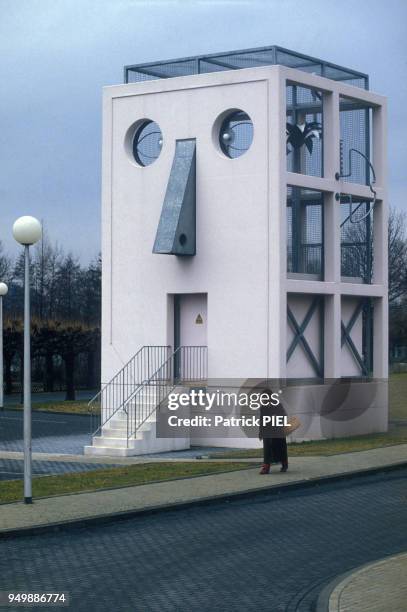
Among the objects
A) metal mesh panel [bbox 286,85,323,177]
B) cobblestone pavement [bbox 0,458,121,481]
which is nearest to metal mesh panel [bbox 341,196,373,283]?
metal mesh panel [bbox 286,85,323,177]

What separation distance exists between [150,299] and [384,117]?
8.46 meters

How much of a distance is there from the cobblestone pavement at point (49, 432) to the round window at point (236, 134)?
315 inches

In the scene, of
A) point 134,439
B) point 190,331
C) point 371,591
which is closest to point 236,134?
point 190,331

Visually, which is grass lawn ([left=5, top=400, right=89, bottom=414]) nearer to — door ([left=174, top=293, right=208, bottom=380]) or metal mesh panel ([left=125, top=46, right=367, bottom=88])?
door ([left=174, top=293, right=208, bottom=380])

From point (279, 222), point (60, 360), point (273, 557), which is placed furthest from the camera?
point (60, 360)

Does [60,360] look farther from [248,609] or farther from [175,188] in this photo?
[248,609]

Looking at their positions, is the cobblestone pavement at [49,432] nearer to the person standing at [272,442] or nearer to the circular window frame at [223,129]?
the person standing at [272,442]

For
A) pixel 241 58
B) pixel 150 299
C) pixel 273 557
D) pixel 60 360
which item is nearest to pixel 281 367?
pixel 150 299

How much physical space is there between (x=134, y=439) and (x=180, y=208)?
5741 millimetres

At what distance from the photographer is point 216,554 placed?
44.7 ft

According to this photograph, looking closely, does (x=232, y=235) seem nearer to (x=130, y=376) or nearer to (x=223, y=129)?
(x=223, y=129)

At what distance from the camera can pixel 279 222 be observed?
2733 cm

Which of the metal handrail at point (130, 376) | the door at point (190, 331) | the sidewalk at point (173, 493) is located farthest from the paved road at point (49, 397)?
the sidewalk at point (173, 493)

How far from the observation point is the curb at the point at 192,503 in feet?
48.9
